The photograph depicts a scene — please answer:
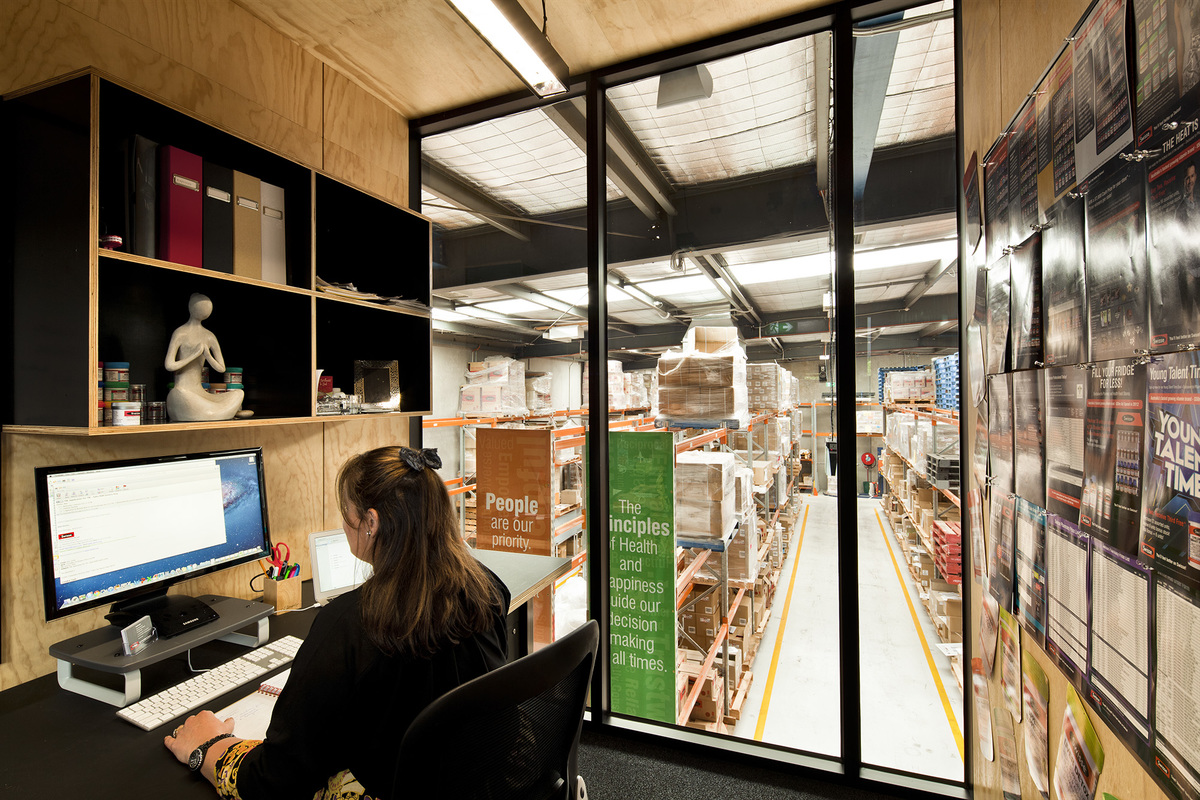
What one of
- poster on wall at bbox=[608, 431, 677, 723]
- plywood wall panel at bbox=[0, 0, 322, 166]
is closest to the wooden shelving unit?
plywood wall panel at bbox=[0, 0, 322, 166]

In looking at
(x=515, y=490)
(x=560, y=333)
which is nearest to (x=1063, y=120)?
(x=515, y=490)

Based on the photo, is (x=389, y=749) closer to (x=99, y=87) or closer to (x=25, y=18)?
(x=99, y=87)

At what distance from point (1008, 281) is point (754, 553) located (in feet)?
9.40

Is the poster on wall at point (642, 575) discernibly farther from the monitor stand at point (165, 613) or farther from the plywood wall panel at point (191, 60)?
the plywood wall panel at point (191, 60)

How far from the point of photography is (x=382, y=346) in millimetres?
2521

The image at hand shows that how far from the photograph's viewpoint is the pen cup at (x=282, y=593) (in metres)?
1.84

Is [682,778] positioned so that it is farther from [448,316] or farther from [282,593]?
[448,316]

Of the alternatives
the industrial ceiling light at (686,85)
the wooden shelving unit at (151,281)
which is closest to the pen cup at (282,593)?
the wooden shelving unit at (151,281)

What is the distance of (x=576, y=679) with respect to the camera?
3.57 feet

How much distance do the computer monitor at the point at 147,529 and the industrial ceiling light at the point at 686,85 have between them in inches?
90.7

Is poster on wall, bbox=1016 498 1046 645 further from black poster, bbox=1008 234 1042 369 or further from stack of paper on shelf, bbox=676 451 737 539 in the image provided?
stack of paper on shelf, bbox=676 451 737 539

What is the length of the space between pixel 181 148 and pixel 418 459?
148 centimetres

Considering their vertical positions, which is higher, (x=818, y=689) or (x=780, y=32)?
(x=780, y=32)

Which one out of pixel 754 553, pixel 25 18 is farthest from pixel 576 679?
pixel 754 553
